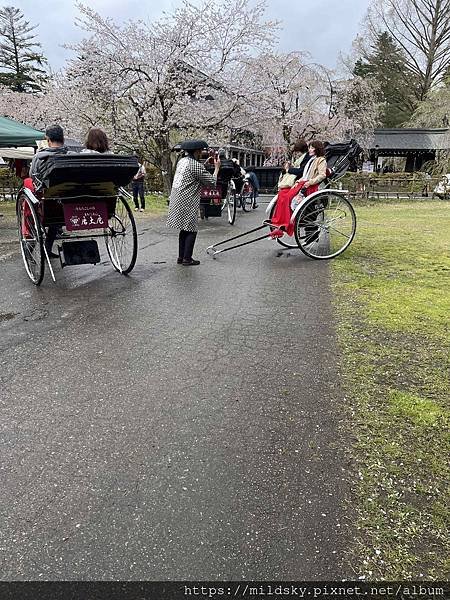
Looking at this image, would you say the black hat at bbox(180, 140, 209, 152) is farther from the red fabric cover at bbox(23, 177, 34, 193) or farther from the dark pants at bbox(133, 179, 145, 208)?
the dark pants at bbox(133, 179, 145, 208)

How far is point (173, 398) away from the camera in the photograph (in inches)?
95.3

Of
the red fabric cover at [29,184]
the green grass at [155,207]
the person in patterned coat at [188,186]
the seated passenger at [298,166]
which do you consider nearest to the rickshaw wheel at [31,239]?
the red fabric cover at [29,184]

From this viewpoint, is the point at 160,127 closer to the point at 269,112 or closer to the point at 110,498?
the point at 269,112

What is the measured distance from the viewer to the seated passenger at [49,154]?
4.39m

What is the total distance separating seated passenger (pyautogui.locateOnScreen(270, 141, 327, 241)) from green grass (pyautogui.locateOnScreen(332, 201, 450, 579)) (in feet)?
4.43

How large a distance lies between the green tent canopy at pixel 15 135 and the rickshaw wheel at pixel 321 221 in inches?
262

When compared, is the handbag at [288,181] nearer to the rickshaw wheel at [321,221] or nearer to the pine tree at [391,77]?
the rickshaw wheel at [321,221]

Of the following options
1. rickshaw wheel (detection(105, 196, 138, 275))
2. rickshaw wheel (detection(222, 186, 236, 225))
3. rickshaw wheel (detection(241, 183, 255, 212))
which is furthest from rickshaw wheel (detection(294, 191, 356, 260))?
rickshaw wheel (detection(241, 183, 255, 212))

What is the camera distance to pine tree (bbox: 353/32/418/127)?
37.1 meters

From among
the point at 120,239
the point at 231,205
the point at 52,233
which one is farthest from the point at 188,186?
the point at 231,205

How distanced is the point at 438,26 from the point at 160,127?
92.9 feet

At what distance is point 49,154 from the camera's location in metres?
4.38

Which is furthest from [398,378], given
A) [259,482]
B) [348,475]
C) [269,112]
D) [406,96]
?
[406,96]

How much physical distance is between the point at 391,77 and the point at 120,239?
40686 mm
